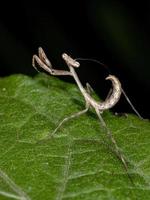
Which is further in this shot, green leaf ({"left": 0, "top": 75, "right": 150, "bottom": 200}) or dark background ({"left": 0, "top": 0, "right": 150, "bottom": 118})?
dark background ({"left": 0, "top": 0, "right": 150, "bottom": 118})

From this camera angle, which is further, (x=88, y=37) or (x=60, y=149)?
(x=88, y=37)

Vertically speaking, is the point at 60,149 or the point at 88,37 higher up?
the point at 60,149

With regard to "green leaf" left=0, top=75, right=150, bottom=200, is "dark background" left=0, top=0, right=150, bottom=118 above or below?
below

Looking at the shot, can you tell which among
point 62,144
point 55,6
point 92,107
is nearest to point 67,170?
point 62,144
